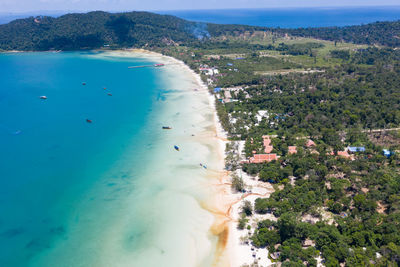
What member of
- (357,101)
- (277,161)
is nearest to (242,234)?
(277,161)

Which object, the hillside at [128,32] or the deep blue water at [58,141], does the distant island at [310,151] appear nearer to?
the deep blue water at [58,141]

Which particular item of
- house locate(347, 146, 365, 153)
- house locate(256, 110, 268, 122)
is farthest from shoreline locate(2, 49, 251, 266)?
house locate(347, 146, 365, 153)

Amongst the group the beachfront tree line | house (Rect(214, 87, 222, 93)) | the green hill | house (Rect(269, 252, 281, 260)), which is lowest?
house (Rect(269, 252, 281, 260))

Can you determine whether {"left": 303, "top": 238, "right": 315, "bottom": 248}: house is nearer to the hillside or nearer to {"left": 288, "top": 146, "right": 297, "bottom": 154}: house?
{"left": 288, "top": 146, "right": 297, "bottom": 154}: house

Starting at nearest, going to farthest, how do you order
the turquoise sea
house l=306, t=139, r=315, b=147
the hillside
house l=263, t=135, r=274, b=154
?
the turquoise sea, house l=263, t=135, r=274, b=154, house l=306, t=139, r=315, b=147, the hillside

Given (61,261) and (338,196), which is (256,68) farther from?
(61,261)
